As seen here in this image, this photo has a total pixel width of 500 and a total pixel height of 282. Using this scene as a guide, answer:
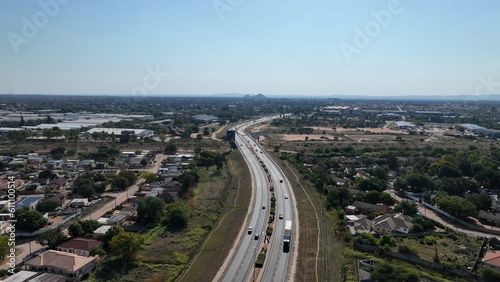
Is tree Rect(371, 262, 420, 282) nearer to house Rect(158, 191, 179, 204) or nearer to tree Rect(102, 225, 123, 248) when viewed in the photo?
tree Rect(102, 225, 123, 248)

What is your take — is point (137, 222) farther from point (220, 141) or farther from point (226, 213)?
point (220, 141)

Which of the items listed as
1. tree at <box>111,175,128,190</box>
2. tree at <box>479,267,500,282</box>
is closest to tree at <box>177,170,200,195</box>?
tree at <box>111,175,128,190</box>

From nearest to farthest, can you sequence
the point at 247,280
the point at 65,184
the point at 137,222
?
the point at 247,280 → the point at 137,222 → the point at 65,184

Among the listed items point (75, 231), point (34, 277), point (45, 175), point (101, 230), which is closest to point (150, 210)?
point (101, 230)

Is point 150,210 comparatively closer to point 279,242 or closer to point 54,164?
point 279,242

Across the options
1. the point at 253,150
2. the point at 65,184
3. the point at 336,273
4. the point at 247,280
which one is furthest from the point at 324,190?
the point at 65,184
